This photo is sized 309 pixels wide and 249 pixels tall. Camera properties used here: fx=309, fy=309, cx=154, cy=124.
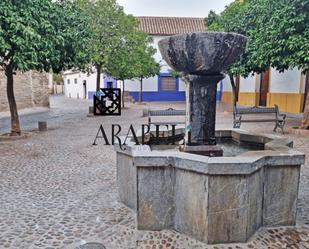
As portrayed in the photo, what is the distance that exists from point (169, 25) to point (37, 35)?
993 inches

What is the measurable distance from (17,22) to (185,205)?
20.1 ft

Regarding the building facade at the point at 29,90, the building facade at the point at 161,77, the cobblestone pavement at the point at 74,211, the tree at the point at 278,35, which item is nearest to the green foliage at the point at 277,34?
the tree at the point at 278,35

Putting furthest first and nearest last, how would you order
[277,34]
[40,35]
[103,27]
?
[103,27]
[277,34]
[40,35]

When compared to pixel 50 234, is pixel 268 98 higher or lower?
higher

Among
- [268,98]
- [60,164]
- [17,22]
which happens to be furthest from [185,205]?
[268,98]

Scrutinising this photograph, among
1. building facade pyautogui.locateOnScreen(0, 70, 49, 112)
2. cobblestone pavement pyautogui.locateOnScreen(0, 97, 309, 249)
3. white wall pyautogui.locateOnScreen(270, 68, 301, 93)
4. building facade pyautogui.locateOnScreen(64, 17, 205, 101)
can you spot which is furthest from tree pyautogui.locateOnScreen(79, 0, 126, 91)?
building facade pyautogui.locateOnScreen(64, 17, 205, 101)

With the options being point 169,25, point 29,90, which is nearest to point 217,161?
point 29,90

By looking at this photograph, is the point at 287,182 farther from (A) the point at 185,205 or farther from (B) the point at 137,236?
(B) the point at 137,236

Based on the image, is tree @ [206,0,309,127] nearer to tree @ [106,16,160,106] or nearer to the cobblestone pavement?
the cobblestone pavement

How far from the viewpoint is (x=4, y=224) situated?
3510 mm

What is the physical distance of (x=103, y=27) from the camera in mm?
15859

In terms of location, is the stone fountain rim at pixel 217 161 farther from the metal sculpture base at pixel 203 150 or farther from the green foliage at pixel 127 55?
the green foliage at pixel 127 55

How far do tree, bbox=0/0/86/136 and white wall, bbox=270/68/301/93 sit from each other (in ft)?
36.6

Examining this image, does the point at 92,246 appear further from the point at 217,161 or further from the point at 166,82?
the point at 166,82
